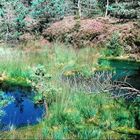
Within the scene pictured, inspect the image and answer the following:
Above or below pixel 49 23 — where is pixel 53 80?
above

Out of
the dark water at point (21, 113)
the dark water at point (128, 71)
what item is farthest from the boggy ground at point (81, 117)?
the dark water at point (128, 71)

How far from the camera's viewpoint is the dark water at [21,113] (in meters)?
8.53

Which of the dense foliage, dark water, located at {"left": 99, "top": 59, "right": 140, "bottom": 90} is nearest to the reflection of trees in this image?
dark water, located at {"left": 99, "top": 59, "right": 140, "bottom": 90}

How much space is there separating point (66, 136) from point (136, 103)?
94.2 inches

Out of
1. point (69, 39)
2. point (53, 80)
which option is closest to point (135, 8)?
point (69, 39)

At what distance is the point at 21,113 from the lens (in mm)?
9531

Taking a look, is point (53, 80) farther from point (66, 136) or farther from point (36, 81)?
point (66, 136)

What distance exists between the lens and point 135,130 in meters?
7.40

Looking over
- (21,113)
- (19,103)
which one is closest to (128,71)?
(19,103)

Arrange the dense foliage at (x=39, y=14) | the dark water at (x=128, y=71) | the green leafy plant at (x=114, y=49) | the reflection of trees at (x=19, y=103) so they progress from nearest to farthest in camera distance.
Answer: the reflection of trees at (x=19, y=103) → the dark water at (x=128, y=71) → the green leafy plant at (x=114, y=49) → the dense foliage at (x=39, y=14)

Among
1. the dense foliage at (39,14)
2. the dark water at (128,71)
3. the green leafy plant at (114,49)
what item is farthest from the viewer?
the dense foliage at (39,14)

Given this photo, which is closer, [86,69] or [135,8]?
[86,69]

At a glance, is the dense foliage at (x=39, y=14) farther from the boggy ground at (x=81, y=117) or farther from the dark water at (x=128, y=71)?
the boggy ground at (x=81, y=117)

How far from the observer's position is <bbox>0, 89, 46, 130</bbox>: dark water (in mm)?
8531
